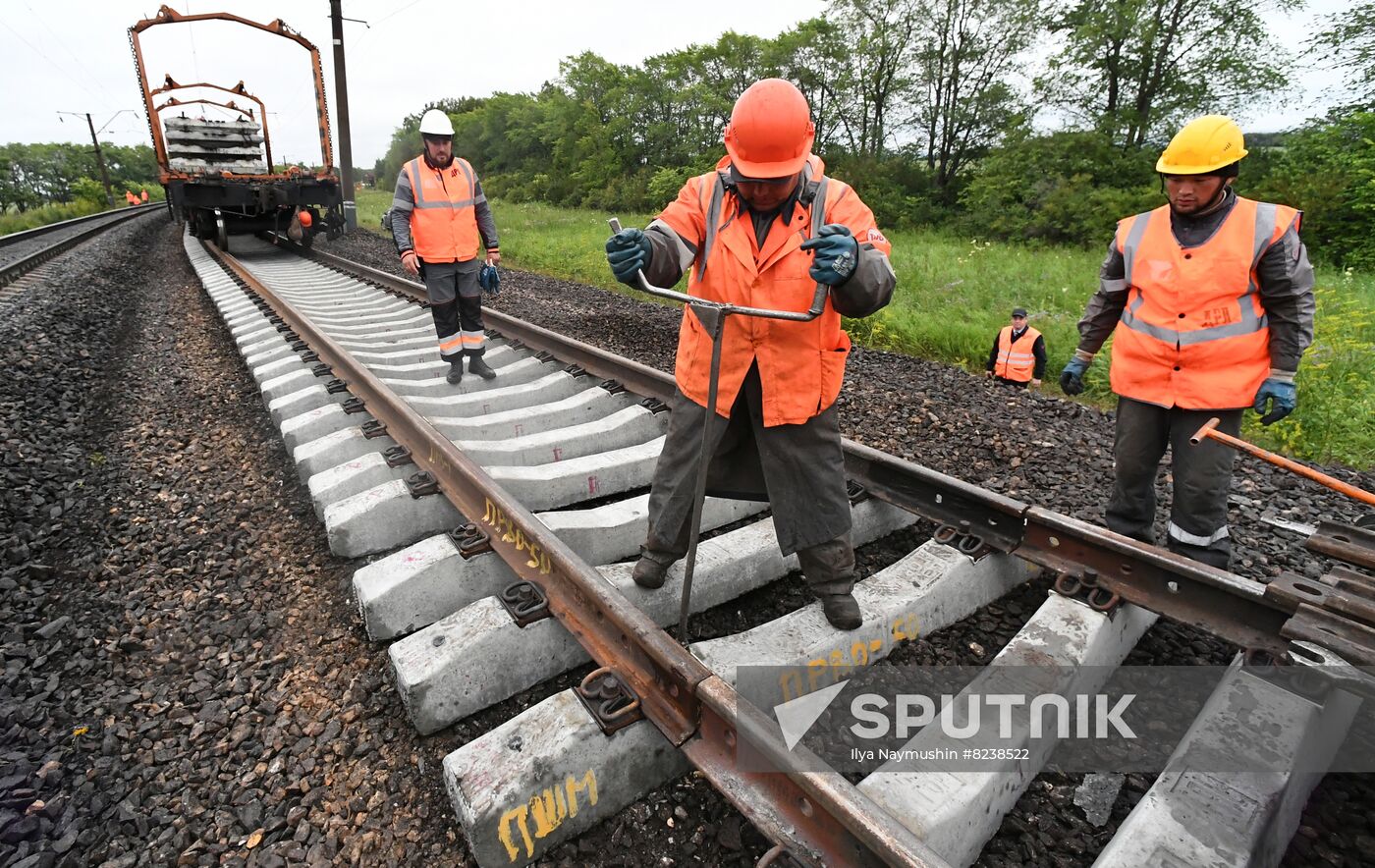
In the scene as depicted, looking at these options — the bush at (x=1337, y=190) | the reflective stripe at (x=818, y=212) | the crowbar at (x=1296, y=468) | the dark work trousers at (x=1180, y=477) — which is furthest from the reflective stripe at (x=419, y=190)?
the bush at (x=1337, y=190)

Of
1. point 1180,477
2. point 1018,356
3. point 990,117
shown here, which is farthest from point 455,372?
point 990,117

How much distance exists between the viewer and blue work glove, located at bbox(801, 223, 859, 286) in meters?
1.84

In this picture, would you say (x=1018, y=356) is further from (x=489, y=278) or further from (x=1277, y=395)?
(x=489, y=278)

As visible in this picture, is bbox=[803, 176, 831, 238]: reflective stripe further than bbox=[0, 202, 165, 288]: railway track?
No

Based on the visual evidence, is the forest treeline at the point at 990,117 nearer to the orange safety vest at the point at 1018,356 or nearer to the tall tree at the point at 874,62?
the tall tree at the point at 874,62

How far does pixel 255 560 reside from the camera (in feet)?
9.96

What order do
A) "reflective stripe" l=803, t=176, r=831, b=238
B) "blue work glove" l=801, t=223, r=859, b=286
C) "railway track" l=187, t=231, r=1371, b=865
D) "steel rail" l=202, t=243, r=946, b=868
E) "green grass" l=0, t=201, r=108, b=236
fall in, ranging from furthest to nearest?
"green grass" l=0, t=201, r=108, b=236 → "reflective stripe" l=803, t=176, r=831, b=238 → "blue work glove" l=801, t=223, r=859, b=286 → "railway track" l=187, t=231, r=1371, b=865 → "steel rail" l=202, t=243, r=946, b=868

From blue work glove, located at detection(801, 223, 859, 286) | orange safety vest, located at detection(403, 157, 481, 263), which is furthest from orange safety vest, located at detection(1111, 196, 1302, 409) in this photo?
orange safety vest, located at detection(403, 157, 481, 263)

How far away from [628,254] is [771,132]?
526mm

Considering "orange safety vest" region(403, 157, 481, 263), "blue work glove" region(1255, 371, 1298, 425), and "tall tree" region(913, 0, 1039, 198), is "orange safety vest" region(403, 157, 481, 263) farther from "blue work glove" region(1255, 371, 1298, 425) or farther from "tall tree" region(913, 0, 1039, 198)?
"tall tree" region(913, 0, 1039, 198)

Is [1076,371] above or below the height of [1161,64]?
below

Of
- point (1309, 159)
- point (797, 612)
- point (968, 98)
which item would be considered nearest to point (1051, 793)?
point (797, 612)

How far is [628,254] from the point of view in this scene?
208cm

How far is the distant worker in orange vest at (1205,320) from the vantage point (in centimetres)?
255
